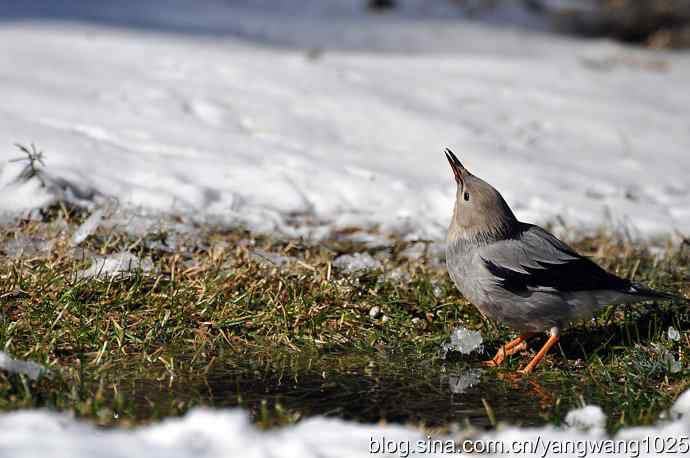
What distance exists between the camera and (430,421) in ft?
11.2

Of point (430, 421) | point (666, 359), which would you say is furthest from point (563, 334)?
point (430, 421)

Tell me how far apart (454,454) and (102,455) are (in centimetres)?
117

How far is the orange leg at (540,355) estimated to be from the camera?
13.6 ft

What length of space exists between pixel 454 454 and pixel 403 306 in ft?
5.82

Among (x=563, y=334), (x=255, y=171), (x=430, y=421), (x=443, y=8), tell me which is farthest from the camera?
(x=443, y=8)

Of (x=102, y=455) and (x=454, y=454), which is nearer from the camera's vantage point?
(x=102, y=455)

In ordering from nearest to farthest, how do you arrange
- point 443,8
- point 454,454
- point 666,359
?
point 454,454
point 666,359
point 443,8

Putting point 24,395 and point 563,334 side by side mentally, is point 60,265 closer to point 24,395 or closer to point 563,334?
point 24,395

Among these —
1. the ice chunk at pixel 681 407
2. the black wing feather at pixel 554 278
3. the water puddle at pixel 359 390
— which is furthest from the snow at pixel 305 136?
the black wing feather at pixel 554 278

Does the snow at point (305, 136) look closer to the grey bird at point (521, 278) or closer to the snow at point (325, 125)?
the snow at point (325, 125)

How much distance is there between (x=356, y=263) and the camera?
204 inches

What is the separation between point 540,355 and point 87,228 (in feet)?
8.64

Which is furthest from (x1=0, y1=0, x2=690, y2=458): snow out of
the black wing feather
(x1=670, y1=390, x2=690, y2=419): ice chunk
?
the black wing feather

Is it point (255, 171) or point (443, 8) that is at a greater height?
point (443, 8)
